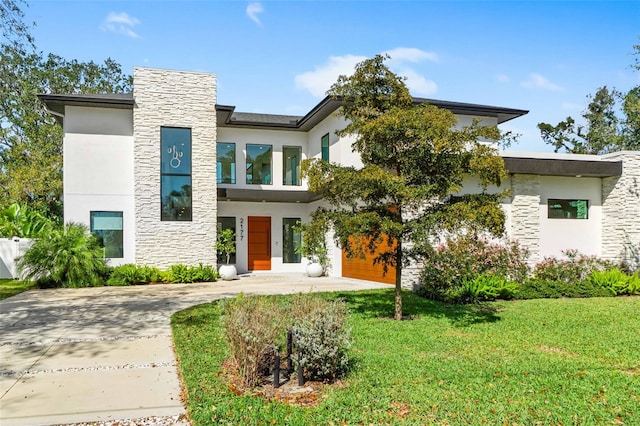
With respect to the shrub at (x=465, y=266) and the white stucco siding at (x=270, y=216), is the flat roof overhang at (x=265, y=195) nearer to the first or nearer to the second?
the white stucco siding at (x=270, y=216)

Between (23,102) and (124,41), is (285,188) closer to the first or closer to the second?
A: (124,41)

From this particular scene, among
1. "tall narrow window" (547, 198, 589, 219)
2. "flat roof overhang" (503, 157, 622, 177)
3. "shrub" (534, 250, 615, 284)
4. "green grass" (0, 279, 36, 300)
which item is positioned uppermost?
"flat roof overhang" (503, 157, 622, 177)

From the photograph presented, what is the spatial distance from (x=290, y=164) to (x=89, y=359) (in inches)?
581

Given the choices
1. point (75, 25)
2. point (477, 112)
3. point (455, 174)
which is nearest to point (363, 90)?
point (455, 174)

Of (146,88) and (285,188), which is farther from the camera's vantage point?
(285,188)

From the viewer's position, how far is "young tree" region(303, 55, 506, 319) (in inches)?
305

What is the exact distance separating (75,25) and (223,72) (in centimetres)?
726

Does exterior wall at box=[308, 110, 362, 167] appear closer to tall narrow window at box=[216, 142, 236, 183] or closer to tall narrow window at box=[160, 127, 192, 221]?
tall narrow window at box=[216, 142, 236, 183]

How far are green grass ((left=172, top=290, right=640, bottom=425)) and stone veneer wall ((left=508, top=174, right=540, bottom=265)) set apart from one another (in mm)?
4422

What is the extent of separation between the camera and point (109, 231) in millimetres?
16281

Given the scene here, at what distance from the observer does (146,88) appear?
16391 millimetres

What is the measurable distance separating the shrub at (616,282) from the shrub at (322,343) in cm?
1101

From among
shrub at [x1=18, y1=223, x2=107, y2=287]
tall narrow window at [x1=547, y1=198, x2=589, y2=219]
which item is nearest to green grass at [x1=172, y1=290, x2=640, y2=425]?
tall narrow window at [x1=547, y1=198, x2=589, y2=219]

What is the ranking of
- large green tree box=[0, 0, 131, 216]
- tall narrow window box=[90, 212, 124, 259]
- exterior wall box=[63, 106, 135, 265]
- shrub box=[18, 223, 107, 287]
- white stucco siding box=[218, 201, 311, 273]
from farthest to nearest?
1. large green tree box=[0, 0, 131, 216]
2. white stucco siding box=[218, 201, 311, 273]
3. tall narrow window box=[90, 212, 124, 259]
4. exterior wall box=[63, 106, 135, 265]
5. shrub box=[18, 223, 107, 287]
